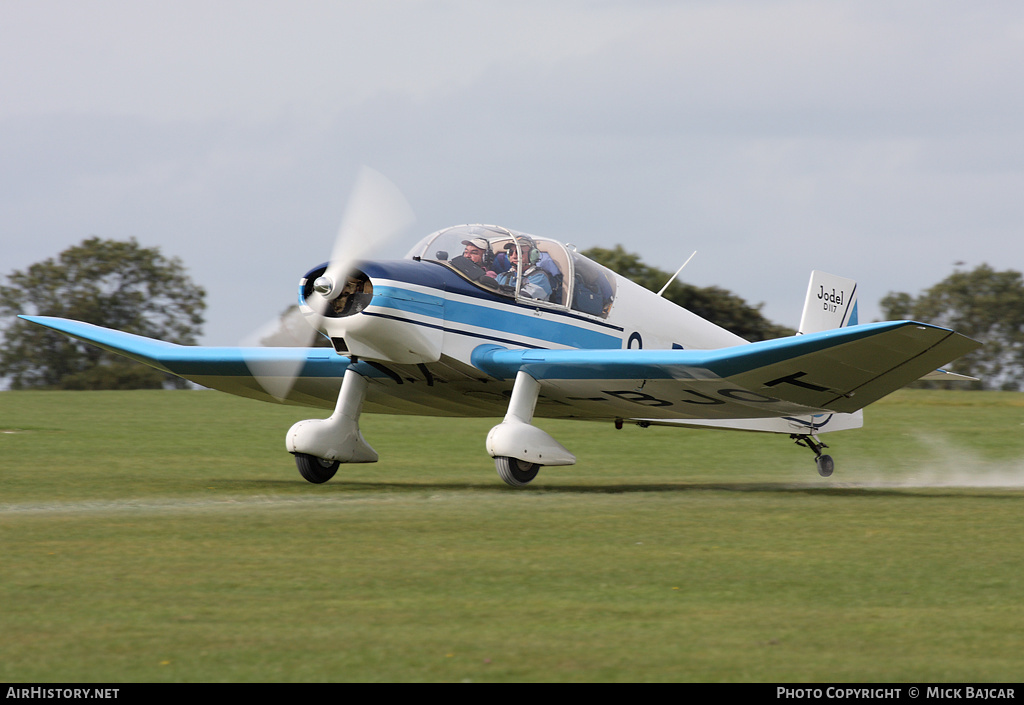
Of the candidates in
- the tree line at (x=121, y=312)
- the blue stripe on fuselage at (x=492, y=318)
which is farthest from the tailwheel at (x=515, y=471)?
the tree line at (x=121, y=312)

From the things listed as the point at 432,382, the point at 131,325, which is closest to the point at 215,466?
the point at 432,382

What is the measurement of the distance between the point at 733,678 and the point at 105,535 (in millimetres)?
5177

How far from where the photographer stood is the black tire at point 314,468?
540 inches

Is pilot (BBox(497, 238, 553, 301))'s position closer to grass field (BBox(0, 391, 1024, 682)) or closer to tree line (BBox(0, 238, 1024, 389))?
grass field (BBox(0, 391, 1024, 682))

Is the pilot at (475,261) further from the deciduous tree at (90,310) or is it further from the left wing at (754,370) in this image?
the deciduous tree at (90,310)

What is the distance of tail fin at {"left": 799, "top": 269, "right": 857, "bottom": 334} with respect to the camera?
16.7 meters

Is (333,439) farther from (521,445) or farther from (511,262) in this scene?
(511,262)

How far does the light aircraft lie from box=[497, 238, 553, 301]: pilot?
0.01m

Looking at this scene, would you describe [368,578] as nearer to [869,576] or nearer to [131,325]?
[869,576]

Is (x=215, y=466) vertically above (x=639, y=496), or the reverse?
(x=639, y=496)

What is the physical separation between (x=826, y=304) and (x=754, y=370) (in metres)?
4.79

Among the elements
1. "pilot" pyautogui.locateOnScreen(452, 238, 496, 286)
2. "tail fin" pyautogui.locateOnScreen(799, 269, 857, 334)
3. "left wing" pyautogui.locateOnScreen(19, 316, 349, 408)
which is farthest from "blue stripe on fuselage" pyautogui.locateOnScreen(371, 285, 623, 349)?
"tail fin" pyautogui.locateOnScreen(799, 269, 857, 334)

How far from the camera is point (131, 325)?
53.4 meters

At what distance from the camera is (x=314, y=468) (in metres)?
13.8
